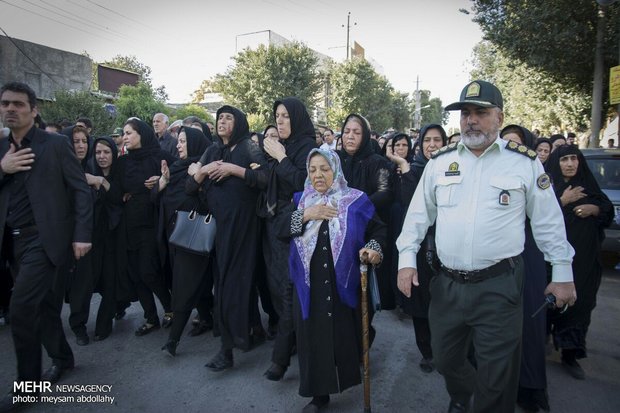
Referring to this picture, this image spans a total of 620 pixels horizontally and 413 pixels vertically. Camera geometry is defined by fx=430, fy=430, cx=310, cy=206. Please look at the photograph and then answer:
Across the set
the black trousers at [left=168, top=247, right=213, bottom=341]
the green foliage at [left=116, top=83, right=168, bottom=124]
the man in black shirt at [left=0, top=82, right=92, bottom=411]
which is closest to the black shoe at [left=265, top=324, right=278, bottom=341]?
the black trousers at [left=168, top=247, right=213, bottom=341]

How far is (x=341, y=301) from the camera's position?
306 centimetres

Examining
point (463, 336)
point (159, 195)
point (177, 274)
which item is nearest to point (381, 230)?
point (463, 336)

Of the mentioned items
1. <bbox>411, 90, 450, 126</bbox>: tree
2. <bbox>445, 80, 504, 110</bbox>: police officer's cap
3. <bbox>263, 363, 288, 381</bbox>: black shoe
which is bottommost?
<bbox>263, 363, 288, 381</bbox>: black shoe

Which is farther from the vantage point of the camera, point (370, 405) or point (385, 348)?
point (385, 348)

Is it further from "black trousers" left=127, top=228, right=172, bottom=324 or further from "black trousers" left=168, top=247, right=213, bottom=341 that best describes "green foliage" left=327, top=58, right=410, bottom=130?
"black trousers" left=168, top=247, right=213, bottom=341

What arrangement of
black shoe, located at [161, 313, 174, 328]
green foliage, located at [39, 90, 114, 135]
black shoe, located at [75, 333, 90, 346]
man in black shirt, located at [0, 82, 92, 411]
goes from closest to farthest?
man in black shirt, located at [0, 82, 92, 411] < black shoe, located at [75, 333, 90, 346] < black shoe, located at [161, 313, 174, 328] < green foliage, located at [39, 90, 114, 135]

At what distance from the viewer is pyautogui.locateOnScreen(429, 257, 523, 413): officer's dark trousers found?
2.37 m

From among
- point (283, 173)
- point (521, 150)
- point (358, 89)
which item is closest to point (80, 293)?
point (283, 173)

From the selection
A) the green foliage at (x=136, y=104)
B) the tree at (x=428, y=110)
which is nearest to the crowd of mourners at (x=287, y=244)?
the green foliage at (x=136, y=104)

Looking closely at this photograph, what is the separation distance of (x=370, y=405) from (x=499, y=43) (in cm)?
1371

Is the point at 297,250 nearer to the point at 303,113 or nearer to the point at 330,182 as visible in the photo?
the point at 330,182

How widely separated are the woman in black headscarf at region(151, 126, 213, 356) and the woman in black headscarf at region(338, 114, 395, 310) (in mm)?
1450

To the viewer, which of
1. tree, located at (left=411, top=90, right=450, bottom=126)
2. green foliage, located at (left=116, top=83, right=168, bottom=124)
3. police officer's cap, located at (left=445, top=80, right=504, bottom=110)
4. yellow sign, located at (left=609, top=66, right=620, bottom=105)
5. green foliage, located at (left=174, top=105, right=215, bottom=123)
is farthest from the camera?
tree, located at (left=411, top=90, right=450, bottom=126)

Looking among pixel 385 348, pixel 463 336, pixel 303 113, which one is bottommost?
pixel 385 348
